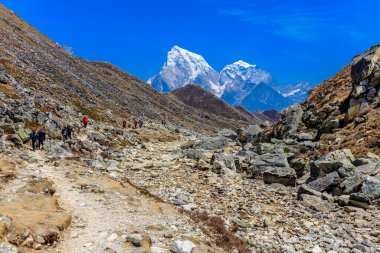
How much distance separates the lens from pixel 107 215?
18312mm

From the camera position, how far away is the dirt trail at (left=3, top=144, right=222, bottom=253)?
14852 mm

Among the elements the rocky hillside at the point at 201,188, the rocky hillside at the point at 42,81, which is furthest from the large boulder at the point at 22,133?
the rocky hillside at the point at 42,81

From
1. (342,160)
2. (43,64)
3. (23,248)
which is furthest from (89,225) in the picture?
(43,64)

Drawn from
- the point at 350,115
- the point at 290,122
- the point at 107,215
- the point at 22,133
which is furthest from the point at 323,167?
the point at 22,133

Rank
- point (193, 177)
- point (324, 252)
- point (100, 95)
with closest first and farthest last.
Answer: point (324, 252) → point (193, 177) → point (100, 95)

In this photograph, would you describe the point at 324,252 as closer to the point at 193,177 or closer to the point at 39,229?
the point at 39,229

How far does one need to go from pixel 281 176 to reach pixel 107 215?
1832 centimetres

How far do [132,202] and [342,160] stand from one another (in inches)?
727

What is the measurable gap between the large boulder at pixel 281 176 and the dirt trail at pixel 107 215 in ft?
43.7

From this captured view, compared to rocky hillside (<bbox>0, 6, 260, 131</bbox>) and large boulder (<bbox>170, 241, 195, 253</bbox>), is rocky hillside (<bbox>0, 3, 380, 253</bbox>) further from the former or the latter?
rocky hillside (<bbox>0, 6, 260, 131</bbox>)

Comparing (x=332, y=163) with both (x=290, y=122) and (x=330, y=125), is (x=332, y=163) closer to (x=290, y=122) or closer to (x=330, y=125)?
(x=330, y=125)

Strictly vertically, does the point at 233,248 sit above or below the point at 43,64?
below

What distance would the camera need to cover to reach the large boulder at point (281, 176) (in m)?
31.2

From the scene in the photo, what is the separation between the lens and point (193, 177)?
108 feet
